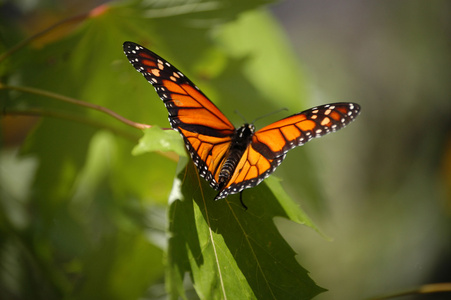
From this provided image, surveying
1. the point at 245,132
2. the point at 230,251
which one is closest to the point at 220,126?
the point at 245,132

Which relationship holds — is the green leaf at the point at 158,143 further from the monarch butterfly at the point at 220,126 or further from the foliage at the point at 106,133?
the foliage at the point at 106,133

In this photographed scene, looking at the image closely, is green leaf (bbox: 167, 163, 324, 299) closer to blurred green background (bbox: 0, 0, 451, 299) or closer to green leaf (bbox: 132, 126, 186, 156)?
green leaf (bbox: 132, 126, 186, 156)

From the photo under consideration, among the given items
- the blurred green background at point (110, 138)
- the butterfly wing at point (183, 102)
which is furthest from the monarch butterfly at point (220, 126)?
the blurred green background at point (110, 138)

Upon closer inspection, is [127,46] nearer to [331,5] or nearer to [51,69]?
[51,69]

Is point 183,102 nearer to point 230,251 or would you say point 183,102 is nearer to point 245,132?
point 245,132

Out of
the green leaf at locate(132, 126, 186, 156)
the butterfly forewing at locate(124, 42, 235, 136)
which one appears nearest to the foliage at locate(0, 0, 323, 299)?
the butterfly forewing at locate(124, 42, 235, 136)

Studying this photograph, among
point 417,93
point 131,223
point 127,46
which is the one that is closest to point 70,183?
point 131,223
